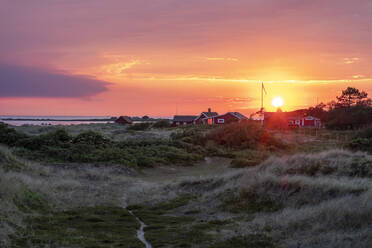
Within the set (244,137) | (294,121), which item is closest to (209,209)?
(244,137)

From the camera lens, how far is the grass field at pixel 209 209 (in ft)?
31.1

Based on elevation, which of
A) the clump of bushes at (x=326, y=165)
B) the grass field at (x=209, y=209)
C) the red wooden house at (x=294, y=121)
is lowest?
the grass field at (x=209, y=209)

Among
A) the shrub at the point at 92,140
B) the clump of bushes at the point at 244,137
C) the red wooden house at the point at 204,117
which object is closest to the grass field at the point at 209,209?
the shrub at the point at 92,140

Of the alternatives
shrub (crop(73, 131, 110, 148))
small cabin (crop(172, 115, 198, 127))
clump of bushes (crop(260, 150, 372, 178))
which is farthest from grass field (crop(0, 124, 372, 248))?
Answer: small cabin (crop(172, 115, 198, 127))

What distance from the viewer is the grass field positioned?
9.47 m

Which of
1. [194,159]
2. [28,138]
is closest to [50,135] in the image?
[28,138]

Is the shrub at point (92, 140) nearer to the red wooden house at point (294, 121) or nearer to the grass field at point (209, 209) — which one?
the grass field at point (209, 209)

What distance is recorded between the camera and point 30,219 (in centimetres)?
1218

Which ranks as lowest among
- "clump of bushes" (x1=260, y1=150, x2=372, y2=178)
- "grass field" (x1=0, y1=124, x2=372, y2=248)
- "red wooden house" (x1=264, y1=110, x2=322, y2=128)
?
"grass field" (x1=0, y1=124, x2=372, y2=248)

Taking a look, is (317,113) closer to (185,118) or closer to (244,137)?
(185,118)

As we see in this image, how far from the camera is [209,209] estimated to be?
1426 centimetres

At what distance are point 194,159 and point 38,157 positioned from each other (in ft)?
43.6

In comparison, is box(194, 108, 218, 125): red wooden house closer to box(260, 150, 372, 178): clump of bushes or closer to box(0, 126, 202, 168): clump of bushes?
box(0, 126, 202, 168): clump of bushes

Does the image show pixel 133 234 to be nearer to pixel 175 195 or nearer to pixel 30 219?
pixel 30 219
